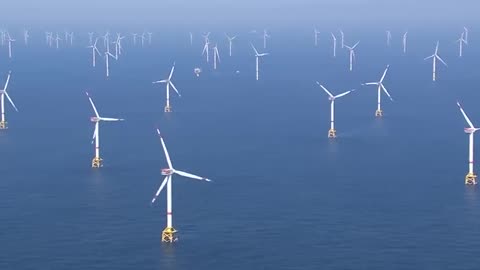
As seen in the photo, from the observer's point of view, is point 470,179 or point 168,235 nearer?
point 168,235

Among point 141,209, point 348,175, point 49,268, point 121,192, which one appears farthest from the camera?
point 348,175

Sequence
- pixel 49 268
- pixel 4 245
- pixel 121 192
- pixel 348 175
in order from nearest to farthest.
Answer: pixel 49 268 < pixel 4 245 < pixel 121 192 < pixel 348 175

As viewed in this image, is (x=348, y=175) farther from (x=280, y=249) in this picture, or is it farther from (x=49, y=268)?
(x=49, y=268)

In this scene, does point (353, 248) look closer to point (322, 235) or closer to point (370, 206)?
point (322, 235)

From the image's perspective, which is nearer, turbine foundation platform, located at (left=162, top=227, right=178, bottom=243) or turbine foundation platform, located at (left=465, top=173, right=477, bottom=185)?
turbine foundation platform, located at (left=162, top=227, right=178, bottom=243)

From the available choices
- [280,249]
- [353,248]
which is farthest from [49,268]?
[353,248]

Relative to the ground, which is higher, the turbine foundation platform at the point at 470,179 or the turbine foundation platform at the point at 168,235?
the turbine foundation platform at the point at 470,179

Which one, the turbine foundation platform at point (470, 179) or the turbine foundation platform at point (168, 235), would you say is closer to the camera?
the turbine foundation platform at point (168, 235)

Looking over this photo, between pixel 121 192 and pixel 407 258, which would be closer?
pixel 407 258

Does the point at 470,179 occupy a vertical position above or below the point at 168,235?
above

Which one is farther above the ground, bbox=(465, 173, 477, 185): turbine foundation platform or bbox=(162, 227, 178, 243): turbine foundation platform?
bbox=(465, 173, 477, 185): turbine foundation platform
